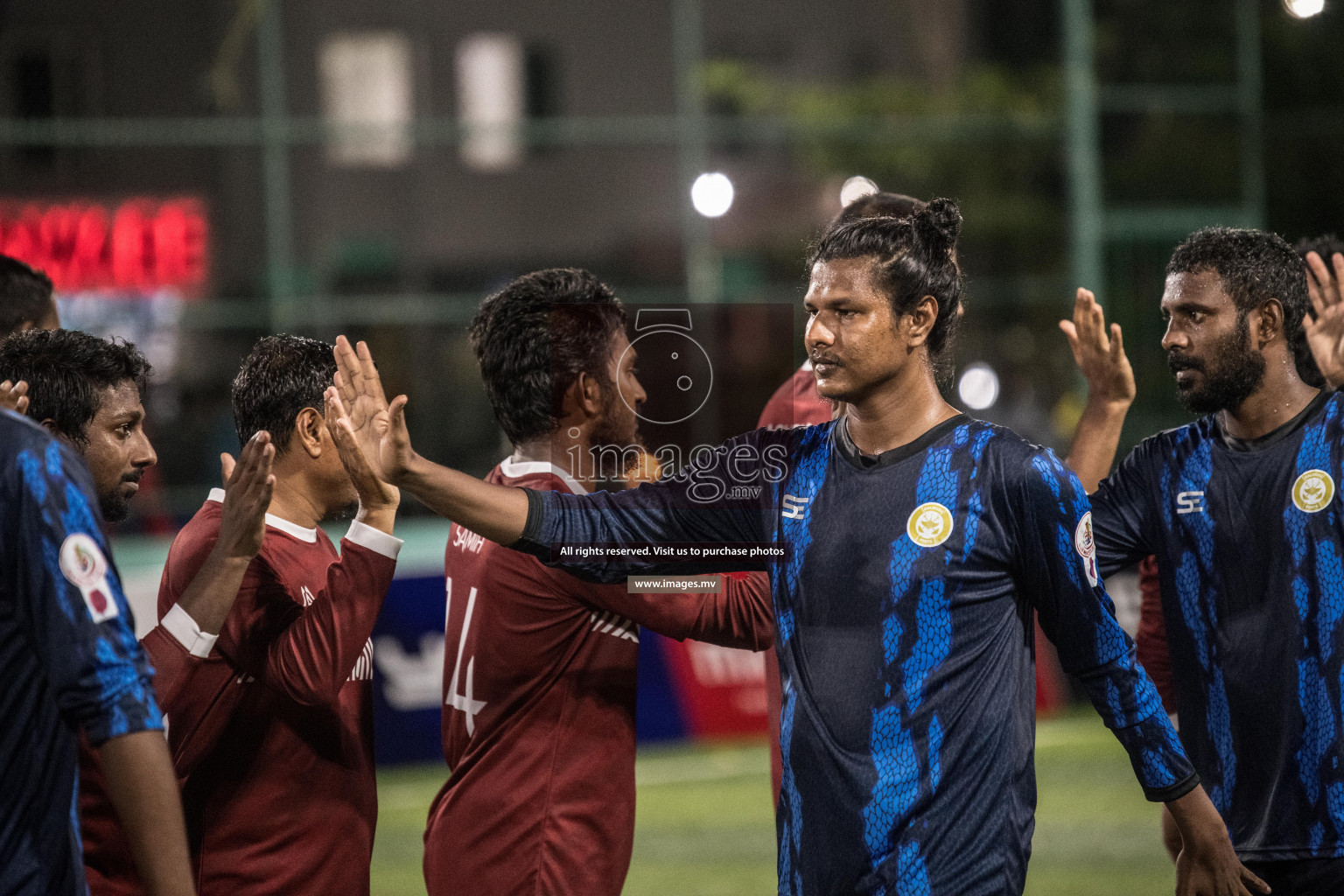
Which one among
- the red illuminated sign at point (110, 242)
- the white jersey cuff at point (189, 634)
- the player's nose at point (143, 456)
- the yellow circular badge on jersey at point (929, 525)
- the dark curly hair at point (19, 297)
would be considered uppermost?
the red illuminated sign at point (110, 242)

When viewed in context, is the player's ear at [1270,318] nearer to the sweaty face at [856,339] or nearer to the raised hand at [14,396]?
the sweaty face at [856,339]

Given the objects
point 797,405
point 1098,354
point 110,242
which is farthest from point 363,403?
point 110,242

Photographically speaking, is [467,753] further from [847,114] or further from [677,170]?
[677,170]

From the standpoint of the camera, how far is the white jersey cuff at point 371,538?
10.7 ft

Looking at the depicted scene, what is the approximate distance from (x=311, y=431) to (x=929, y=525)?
1.53 m

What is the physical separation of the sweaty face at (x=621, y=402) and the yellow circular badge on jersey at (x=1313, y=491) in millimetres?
1659

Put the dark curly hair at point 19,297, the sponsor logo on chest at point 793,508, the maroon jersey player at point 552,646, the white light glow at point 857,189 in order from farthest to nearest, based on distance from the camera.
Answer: the white light glow at point 857,189
the dark curly hair at point 19,297
the maroon jersey player at point 552,646
the sponsor logo on chest at point 793,508

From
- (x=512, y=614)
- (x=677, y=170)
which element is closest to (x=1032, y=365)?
(x=677, y=170)

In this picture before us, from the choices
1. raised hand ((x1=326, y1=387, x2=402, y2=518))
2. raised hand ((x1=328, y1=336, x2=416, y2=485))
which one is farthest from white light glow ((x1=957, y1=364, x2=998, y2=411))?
raised hand ((x1=328, y1=336, x2=416, y2=485))

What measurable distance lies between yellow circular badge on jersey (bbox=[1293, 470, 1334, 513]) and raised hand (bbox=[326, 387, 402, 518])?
2215 mm

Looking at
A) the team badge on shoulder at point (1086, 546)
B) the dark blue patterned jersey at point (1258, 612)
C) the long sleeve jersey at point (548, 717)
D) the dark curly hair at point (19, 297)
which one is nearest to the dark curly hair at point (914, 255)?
the team badge on shoulder at point (1086, 546)

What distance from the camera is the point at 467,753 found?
143 inches

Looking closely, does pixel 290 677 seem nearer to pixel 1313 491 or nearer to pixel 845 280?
pixel 845 280

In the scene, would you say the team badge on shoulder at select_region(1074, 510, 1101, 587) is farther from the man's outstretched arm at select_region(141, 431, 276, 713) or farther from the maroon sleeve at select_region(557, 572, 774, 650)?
the man's outstretched arm at select_region(141, 431, 276, 713)
